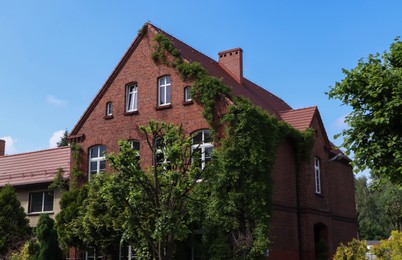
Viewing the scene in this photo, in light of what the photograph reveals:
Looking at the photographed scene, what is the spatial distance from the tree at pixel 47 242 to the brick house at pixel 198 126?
405 centimetres

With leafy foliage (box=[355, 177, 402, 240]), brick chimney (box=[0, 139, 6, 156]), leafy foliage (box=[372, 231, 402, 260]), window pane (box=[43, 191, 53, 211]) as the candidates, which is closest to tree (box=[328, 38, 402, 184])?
leafy foliage (box=[372, 231, 402, 260])

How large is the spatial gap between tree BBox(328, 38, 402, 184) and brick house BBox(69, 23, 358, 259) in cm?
906

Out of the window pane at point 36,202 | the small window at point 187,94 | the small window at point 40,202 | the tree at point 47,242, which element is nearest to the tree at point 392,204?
the small window at point 40,202

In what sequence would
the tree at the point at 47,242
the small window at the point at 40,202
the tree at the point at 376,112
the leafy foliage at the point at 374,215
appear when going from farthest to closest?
the leafy foliage at the point at 374,215
the small window at the point at 40,202
the tree at the point at 47,242
the tree at the point at 376,112

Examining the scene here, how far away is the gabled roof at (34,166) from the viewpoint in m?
30.8

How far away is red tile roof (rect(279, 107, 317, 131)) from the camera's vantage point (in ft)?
84.4

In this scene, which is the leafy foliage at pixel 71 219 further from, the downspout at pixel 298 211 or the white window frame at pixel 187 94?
the downspout at pixel 298 211

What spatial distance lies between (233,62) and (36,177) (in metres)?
14.0

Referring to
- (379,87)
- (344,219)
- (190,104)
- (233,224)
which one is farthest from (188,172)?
(344,219)

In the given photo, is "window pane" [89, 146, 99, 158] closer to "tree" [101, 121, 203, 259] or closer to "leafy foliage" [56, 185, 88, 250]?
"leafy foliage" [56, 185, 88, 250]

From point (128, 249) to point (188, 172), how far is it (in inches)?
300

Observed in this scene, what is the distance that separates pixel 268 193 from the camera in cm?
2067

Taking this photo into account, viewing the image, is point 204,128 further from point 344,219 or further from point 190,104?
point 344,219

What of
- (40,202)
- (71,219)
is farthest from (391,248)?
(40,202)
